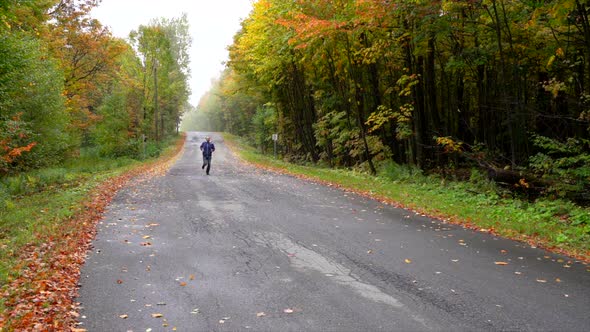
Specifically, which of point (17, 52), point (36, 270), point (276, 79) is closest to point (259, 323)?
point (36, 270)

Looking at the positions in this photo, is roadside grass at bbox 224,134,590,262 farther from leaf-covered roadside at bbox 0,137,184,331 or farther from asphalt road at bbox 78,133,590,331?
Result: leaf-covered roadside at bbox 0,137,184,331

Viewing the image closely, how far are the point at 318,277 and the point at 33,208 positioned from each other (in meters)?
9.82

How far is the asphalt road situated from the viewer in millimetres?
4902

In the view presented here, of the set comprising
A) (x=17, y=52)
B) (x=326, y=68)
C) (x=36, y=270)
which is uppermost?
(x=326, y=68)

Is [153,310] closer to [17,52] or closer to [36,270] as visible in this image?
[36,270]

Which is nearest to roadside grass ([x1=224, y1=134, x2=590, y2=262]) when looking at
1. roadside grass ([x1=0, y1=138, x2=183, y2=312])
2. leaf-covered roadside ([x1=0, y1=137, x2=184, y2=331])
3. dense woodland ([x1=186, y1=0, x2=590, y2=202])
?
dense woodland ([x1=186, y1=0, x2=590, y2=202])

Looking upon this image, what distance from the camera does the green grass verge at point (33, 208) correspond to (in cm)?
807

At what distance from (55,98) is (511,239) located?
2195cm

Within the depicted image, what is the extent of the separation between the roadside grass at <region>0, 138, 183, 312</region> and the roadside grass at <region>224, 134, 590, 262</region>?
8.63 m

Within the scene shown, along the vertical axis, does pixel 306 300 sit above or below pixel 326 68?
below

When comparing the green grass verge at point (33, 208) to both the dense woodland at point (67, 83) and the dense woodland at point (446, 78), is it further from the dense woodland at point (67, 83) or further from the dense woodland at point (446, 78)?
the dense woodland at point (446, 78)

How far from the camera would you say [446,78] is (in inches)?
798

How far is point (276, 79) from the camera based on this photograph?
108 feet

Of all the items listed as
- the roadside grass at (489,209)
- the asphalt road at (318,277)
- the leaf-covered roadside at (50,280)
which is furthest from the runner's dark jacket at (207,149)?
the leaf-covered roadside at (50,280)
